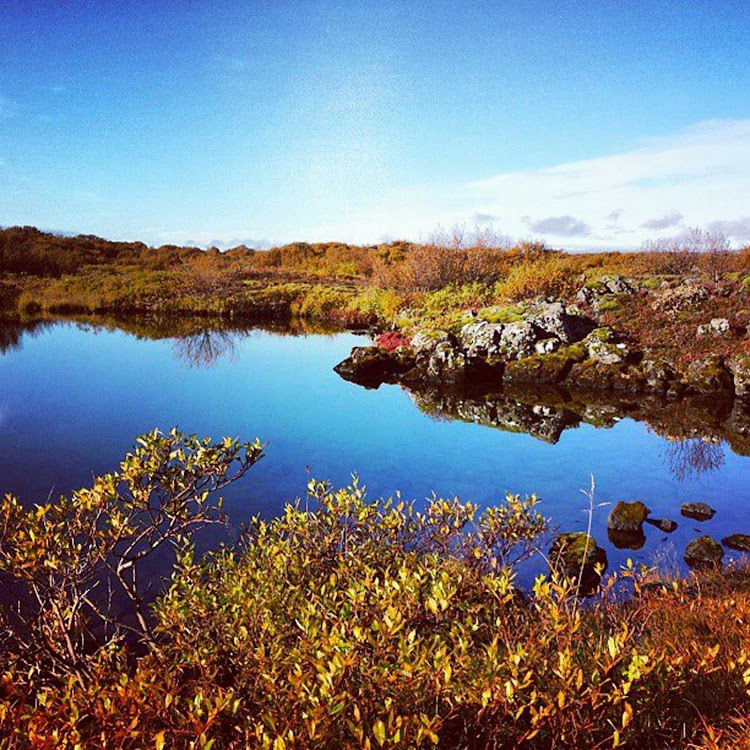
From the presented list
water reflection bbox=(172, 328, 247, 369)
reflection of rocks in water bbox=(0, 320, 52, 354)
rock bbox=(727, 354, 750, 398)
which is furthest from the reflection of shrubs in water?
reflection of rocks in water bbox=(0, 320, 52, 354)

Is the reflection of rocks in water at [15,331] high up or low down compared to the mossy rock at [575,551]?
up

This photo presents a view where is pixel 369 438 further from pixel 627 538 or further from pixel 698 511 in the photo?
pixel 698 511

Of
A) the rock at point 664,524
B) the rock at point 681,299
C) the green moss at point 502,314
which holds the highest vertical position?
the rock at point 681,299

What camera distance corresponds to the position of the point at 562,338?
24.0m

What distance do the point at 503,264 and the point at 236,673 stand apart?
3983 centimetres

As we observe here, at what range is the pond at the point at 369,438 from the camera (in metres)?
11.5

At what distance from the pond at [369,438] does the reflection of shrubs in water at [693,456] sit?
2.3 inches

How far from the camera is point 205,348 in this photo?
28234 millimetres

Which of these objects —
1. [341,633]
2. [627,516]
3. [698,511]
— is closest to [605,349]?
[698,511]

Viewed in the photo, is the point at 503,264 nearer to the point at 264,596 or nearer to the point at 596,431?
the point at 596,431

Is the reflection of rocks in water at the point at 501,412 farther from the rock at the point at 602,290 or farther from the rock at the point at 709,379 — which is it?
the rock at the point at 602,290

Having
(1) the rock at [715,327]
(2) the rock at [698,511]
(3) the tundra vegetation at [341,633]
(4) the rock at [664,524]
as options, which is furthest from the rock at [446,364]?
(4) the rock at [664,524]

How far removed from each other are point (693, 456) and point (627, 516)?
5.20 meters

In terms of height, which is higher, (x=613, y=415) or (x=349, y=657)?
(x=349, y=657)
